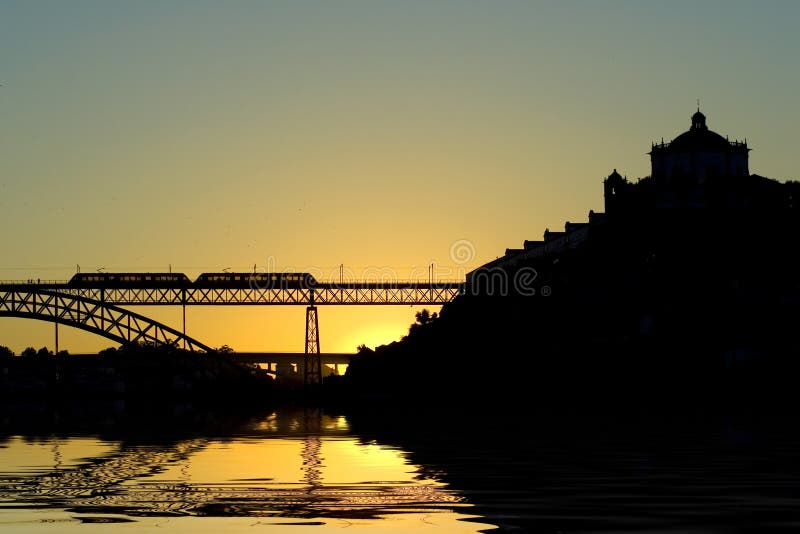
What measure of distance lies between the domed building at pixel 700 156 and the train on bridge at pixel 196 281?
41.9 meters

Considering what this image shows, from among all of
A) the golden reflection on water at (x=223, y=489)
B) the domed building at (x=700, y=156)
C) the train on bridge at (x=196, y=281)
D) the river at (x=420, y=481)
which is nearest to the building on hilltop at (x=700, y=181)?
the domed building at (x=700, y=156)

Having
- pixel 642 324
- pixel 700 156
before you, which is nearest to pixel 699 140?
pixel 700 156

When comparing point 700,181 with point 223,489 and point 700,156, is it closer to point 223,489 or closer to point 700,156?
point 700,156

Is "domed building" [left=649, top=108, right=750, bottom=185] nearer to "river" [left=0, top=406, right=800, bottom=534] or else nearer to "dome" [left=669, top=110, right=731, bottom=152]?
"dome" [left=669, top=110, right=731, bottom=152]

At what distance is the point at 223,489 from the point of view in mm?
41594

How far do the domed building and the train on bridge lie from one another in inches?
1648

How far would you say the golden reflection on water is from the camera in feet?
111

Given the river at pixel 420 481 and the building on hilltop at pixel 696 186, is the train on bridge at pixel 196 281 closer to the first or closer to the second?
the building on hilltop at pixel 696 186

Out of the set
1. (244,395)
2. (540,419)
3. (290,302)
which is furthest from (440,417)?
(290,302)

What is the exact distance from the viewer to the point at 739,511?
111ft

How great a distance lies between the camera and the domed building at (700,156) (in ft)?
533

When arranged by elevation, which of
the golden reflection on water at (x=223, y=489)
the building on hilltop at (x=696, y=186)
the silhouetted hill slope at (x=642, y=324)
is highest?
the building on hilltop at (x=696, y=186)

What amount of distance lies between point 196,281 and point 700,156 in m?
57.8

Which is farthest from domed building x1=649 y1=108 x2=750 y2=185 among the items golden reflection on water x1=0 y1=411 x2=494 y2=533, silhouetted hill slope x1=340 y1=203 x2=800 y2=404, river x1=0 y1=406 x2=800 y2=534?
golden reflection on water x1=0 y1=411 x2=494 y2=533
